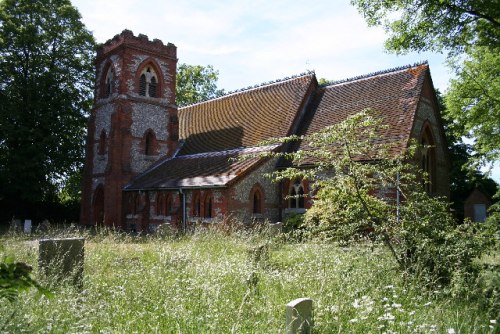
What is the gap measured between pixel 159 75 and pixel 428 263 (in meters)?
21.1

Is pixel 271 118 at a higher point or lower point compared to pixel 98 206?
higher

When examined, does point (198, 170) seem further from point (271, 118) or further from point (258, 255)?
point (258, 255)

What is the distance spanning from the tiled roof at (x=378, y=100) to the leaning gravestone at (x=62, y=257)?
1265cm

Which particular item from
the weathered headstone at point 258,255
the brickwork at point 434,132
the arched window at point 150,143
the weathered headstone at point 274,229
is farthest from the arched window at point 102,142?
the weathered headstone at point 258,255

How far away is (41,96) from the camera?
85.2 ft

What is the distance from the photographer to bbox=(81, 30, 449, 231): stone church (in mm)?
19109

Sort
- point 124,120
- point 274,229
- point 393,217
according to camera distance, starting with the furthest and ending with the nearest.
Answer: point 124,120 < point 274,229 < point 393,217

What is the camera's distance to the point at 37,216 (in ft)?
90.0

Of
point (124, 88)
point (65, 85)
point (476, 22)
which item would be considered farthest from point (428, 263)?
point (65, 85)

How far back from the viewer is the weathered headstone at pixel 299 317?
15.2 ft

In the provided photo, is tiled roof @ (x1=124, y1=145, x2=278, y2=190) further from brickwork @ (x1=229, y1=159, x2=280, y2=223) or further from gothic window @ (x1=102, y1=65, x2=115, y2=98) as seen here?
gothic window @ (x1=102, y1=65, x2=115, y2=98)

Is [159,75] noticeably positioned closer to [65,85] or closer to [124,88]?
[124,88]

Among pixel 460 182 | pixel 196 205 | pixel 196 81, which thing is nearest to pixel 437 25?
pixel 196 205

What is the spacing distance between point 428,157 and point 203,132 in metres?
12.8
